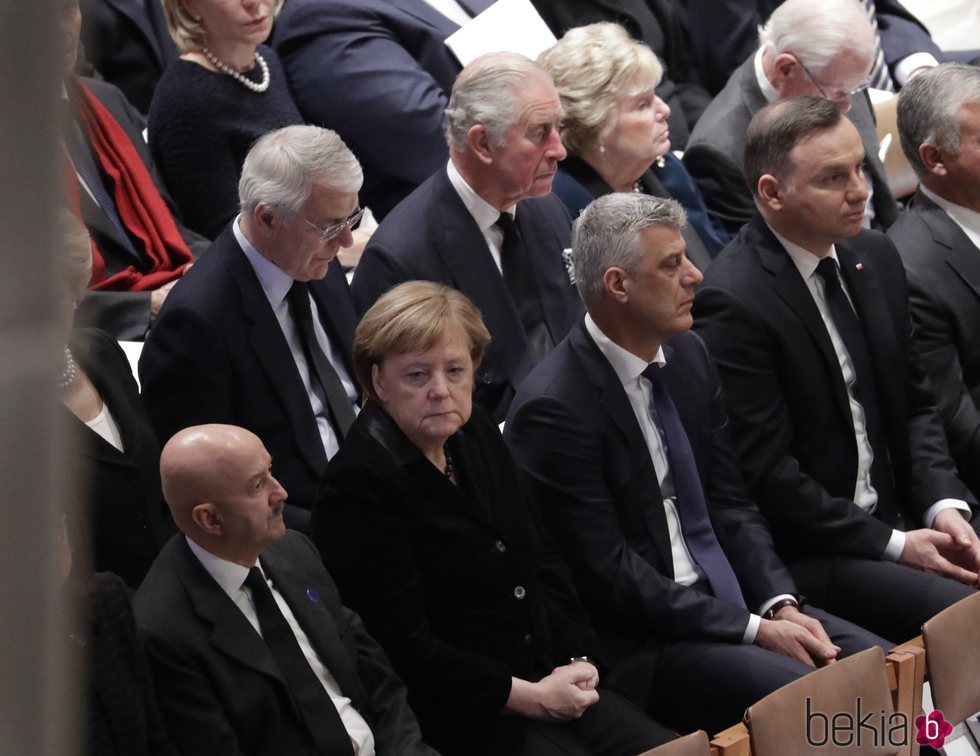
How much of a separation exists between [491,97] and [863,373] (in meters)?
1.04

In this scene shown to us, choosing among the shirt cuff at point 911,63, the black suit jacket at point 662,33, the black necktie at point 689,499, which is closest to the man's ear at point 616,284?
the black necktie at point 689,499

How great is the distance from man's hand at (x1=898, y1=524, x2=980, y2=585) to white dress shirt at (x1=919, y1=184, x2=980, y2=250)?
846mm

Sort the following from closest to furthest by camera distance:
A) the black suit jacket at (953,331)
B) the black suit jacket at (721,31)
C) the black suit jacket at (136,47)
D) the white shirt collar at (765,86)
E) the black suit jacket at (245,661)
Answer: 1. the black suit jacket at (245,661)
2. the black suit jacket at (953,331)
3. the black suit jacket at (136,47)
4. the white shirt collar at (765,86)
5. the black suit jacket at (721,31)

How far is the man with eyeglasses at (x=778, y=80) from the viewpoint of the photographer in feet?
12.4

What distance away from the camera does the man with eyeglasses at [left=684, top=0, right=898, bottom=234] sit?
3.78 m

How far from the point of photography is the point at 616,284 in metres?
2.64

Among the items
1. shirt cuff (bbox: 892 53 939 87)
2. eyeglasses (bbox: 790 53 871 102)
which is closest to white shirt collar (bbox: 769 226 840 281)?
eyeglasses (bbox: 790 53 871 102)

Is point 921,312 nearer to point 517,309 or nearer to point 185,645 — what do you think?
point 517,309

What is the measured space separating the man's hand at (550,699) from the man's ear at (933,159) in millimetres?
1813

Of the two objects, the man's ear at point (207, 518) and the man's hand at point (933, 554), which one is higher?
the man's ear at point (207, 518)

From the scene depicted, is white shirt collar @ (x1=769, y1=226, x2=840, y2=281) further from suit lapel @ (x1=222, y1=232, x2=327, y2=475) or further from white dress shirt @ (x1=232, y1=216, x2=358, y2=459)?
suit lapel @ (x1=222, y1=232, x2=327, y2=475)

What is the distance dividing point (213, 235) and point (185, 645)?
5.10 feet

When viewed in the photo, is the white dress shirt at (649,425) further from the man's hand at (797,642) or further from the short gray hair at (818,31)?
the short gray hair at (818,31)

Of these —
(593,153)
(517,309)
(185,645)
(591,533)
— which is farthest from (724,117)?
(185,645)
